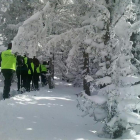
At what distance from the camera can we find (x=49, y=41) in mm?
5973

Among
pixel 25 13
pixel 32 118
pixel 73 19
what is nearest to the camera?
pixel 32 118

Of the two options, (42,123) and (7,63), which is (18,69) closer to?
(7,63)

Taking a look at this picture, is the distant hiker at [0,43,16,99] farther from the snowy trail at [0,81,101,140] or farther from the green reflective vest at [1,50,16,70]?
the snowy trail at [0,81,101,140]

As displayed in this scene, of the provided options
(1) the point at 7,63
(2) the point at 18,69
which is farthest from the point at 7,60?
(2) the point at 18,69

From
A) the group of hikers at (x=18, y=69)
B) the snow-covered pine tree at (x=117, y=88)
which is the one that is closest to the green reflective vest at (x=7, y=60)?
the group of hikers at (x=18, y=69)

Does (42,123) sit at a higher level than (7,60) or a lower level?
lower

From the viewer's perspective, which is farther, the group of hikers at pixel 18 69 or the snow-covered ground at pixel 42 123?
the group of hikers at pixel 18 69

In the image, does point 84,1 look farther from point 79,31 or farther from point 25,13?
point 25,13

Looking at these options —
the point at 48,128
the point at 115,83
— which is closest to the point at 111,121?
the point at 115,83

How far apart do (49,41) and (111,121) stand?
9.23 feet

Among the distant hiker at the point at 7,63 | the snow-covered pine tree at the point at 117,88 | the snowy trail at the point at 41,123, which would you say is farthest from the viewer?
the distant hiker at the point at 7,63

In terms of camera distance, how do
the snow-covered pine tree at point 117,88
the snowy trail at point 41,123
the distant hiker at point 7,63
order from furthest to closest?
1. the distant hiker at point 7,63
2. the snow-covered pine tree at point 117,88
3. the snowy trail at point 41,123

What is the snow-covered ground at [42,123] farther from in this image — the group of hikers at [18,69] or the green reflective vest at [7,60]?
the green reflective vest at [7,60]

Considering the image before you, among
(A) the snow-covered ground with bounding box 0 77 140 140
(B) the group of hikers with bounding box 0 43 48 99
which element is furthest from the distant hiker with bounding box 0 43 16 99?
(A) the snow-covered ground with bounding box 0 77 140 140
